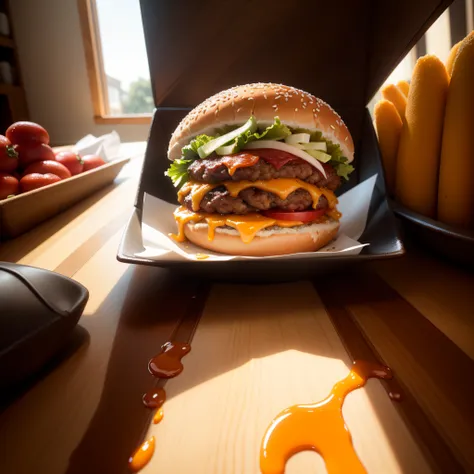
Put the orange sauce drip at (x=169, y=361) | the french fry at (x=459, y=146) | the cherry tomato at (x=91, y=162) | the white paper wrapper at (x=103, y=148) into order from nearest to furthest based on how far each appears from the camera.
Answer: the orange sauce drip at (x=169, y=361) → the french fry at (x=459, y=146) → the cherry tomato at (x=91, y=162) → the white paper wrapper at (x=103, y=148)

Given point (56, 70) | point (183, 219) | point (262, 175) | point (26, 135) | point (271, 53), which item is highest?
point (56, 70)

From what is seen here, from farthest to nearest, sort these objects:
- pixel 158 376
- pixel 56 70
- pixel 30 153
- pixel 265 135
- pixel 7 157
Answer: pixel 56 70 → pixel 30 153 → pixel 7 157 → pixel 265 135 → pixel 158 376

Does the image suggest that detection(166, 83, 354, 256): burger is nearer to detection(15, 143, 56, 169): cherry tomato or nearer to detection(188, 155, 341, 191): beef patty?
detection(188, 155, 341, 191): beef patty

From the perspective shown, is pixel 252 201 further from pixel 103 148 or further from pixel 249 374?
pixel 103 148

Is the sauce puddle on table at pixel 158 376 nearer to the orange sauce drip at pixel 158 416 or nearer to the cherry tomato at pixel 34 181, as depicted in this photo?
the orange sauce drip at pixel 158 416

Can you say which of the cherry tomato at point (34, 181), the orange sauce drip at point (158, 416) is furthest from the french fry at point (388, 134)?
the cherry tomato at point (34, 181)

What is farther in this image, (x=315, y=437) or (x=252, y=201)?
(x=252, y=201)

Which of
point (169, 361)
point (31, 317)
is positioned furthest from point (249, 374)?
point (31, 317)

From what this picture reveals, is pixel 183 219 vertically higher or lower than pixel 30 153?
lower

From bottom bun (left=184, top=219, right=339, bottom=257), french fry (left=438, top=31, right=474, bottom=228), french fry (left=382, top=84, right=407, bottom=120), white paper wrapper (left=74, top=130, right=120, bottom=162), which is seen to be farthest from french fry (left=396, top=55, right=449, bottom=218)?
white paper wrapper (left=74, top=130, right=120, bottom=162)
